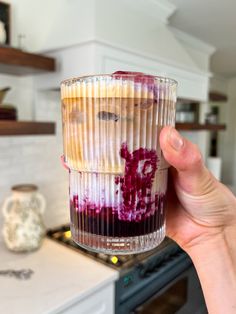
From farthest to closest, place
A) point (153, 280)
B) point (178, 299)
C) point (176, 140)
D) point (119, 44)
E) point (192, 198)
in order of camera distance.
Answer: point (178, 299) < point (153, 280) < point (119, 44) < point (192, 198) < point (176, 140)

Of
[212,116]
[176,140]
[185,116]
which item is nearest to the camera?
[176,140]

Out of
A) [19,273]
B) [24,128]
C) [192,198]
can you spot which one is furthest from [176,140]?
[19,273]

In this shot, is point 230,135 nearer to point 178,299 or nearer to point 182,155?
point 178,299

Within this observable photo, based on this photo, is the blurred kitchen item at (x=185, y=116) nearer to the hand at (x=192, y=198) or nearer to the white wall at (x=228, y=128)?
the white wall at (x=228, y=128)

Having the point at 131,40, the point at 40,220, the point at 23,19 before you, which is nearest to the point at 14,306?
the point at 40,220

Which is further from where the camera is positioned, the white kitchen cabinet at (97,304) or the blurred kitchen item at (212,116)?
the blurred kitchen item at (212,116)

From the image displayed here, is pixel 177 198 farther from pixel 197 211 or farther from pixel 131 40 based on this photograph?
pixel 131 40

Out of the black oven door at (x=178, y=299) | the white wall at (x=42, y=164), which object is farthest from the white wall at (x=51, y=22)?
the black oven door at (x=178, y=299)
